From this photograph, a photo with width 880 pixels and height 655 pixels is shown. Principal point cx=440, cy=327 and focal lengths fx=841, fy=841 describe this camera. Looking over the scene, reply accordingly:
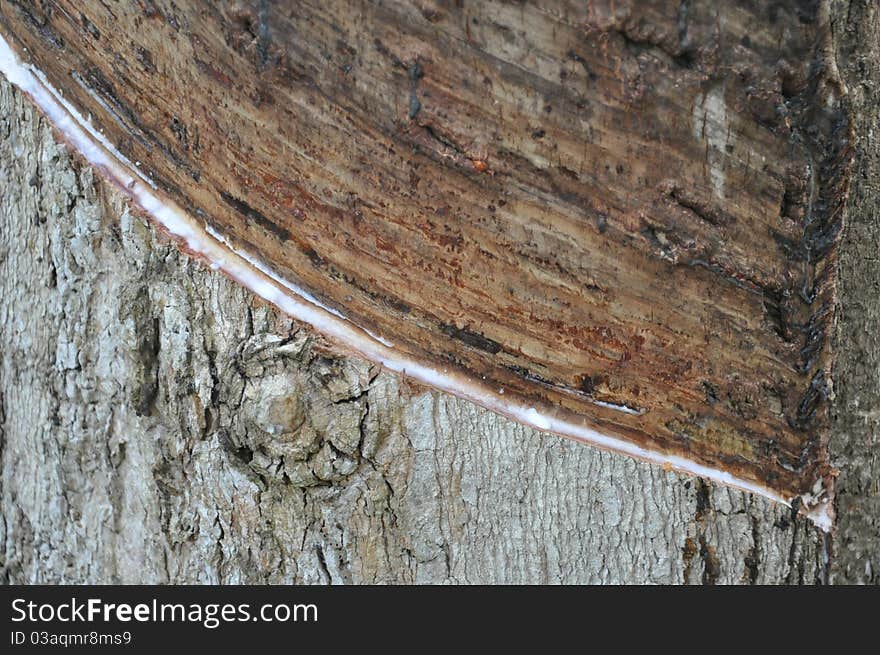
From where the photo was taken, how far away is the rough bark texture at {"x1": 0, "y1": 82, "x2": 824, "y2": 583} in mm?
1062

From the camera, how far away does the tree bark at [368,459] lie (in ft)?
3.48

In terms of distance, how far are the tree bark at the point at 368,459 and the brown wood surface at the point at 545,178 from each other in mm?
55

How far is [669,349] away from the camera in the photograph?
1.05 meters

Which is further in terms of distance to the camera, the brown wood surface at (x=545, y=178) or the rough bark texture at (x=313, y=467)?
the rough bark texture at (x=313, y=467)

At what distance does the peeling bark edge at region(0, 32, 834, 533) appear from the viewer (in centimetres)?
106

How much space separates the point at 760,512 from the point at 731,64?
1.84 ft

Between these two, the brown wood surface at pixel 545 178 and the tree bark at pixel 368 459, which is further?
the tree bark at pixel 368 459

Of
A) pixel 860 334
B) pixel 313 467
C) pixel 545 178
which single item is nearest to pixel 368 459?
pixel 313 467

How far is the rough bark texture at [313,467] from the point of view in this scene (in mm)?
1062

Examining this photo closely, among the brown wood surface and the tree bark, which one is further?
the tree bark

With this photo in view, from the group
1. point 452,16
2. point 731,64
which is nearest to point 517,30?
point 452,16

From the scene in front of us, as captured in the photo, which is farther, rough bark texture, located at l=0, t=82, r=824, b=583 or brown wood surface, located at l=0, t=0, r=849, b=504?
rough bark texture, located at l=0, t=82, r=824, b=583

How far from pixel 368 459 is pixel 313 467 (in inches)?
2.8

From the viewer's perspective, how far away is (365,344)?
1060mm
